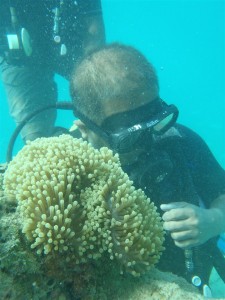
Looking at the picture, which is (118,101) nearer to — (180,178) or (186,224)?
(180,178)

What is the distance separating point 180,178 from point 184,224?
2.97ft

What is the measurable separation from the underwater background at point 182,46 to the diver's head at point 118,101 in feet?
109

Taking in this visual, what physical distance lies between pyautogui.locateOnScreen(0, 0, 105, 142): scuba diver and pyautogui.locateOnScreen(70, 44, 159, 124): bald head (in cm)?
228

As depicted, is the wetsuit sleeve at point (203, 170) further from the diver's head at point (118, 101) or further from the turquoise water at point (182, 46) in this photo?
the turquoise water at point (182, 46)

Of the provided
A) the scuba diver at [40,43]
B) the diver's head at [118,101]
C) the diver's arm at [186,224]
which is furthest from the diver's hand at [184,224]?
the scuba diver at [40,43]

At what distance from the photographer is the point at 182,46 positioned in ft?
323

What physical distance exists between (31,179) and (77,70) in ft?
7.10

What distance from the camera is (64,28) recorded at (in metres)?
6.04

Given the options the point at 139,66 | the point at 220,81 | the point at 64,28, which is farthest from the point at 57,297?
the point at 220,81

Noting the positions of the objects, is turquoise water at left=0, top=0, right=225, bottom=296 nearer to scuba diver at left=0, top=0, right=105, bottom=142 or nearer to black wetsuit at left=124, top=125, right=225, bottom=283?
scuba diver at left=0, top=0, right=105, bottom=142

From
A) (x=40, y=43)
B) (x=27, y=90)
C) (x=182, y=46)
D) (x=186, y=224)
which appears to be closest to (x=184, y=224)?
(x=186, y=224)

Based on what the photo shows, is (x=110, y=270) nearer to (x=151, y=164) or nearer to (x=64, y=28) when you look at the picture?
(x=151, y=164)

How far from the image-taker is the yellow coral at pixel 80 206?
6.00ft

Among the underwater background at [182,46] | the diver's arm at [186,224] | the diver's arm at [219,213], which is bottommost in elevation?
the underwater background at [182,46]
